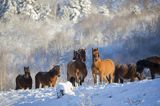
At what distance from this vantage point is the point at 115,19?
14375 centimetres

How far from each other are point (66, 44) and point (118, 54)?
734 inches

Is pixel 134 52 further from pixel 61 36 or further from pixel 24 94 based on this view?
pixel 24 94

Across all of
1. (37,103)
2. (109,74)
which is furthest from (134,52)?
(37,103)

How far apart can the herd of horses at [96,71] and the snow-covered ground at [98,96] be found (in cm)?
399

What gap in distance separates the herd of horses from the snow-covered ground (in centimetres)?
399

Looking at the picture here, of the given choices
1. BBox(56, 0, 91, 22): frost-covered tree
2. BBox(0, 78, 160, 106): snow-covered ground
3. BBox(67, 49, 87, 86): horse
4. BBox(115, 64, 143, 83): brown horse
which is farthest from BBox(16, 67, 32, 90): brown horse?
BBox(56, 0, 91, 22): frost-covered tree

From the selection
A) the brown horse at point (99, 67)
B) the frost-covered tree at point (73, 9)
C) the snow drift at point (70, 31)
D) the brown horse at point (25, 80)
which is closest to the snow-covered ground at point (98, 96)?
the brown horse at point (99, 67)

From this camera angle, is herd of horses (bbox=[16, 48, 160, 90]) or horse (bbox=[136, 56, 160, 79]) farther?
herd of horses (bbox=[16, 48, 160, 90])

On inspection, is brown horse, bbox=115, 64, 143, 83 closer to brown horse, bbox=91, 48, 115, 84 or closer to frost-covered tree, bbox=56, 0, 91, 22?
brown horse, bbox=91, 48, 115, 84

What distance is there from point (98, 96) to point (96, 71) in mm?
7071

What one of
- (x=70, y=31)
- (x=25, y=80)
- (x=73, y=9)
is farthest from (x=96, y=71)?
(x=73, y=9)

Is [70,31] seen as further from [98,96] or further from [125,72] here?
[98,96]

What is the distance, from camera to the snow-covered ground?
711 inches

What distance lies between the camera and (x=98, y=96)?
20.4 metres
